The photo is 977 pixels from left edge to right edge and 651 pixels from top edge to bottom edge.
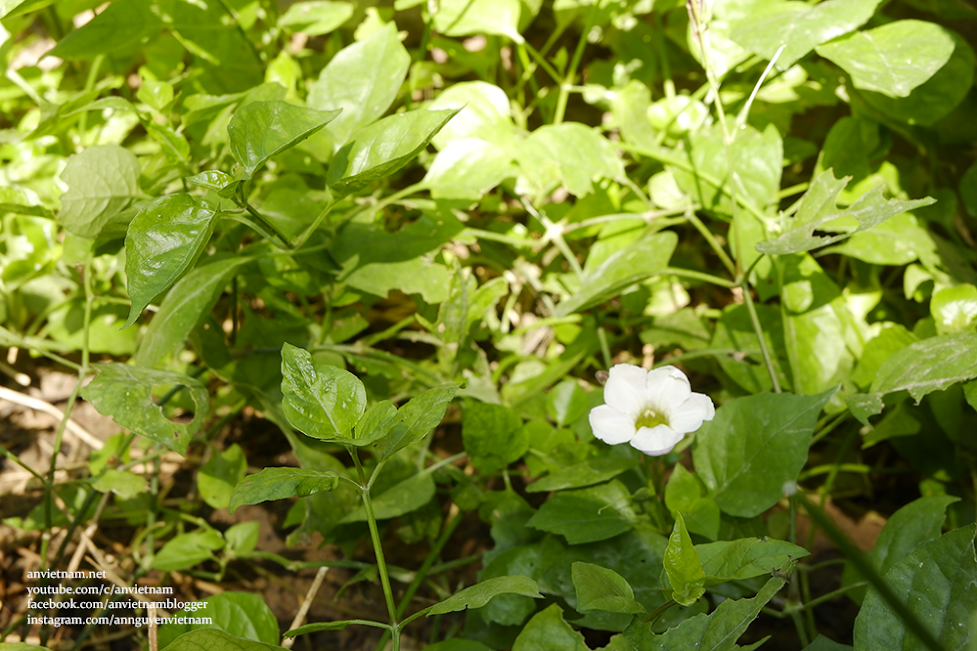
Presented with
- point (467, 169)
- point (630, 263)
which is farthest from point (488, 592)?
point (467, 169)

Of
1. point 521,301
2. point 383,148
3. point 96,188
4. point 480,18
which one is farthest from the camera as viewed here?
point 521,301

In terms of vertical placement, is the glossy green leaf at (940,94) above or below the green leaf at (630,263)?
above

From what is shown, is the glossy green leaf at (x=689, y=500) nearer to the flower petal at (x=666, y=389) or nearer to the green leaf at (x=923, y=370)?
the flower petal at (x=666, y=389)

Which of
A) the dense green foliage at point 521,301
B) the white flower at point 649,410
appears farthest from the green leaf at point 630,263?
the white flower at point 649,410

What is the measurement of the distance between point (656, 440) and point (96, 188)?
1.01 metres

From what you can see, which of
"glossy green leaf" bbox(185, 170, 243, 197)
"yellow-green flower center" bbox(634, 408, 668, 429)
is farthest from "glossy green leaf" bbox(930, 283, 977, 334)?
"glossy green leaf" bbox(185, 170, 243, 197)

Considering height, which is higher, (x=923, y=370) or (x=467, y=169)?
(x=467, y=169)

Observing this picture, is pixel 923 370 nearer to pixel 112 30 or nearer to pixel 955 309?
pixel 955 309

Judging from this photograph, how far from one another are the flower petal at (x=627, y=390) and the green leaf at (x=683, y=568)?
0.22m

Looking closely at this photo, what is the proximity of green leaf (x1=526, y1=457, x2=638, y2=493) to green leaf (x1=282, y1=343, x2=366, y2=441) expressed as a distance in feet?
1.12

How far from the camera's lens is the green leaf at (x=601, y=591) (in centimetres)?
85

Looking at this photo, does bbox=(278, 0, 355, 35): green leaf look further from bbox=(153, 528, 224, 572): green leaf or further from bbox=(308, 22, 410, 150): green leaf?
bbox=(153, 528, 224, 572): green leaf

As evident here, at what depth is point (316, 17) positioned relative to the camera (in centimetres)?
161

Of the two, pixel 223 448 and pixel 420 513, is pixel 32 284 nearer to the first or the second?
pixel 223 448
